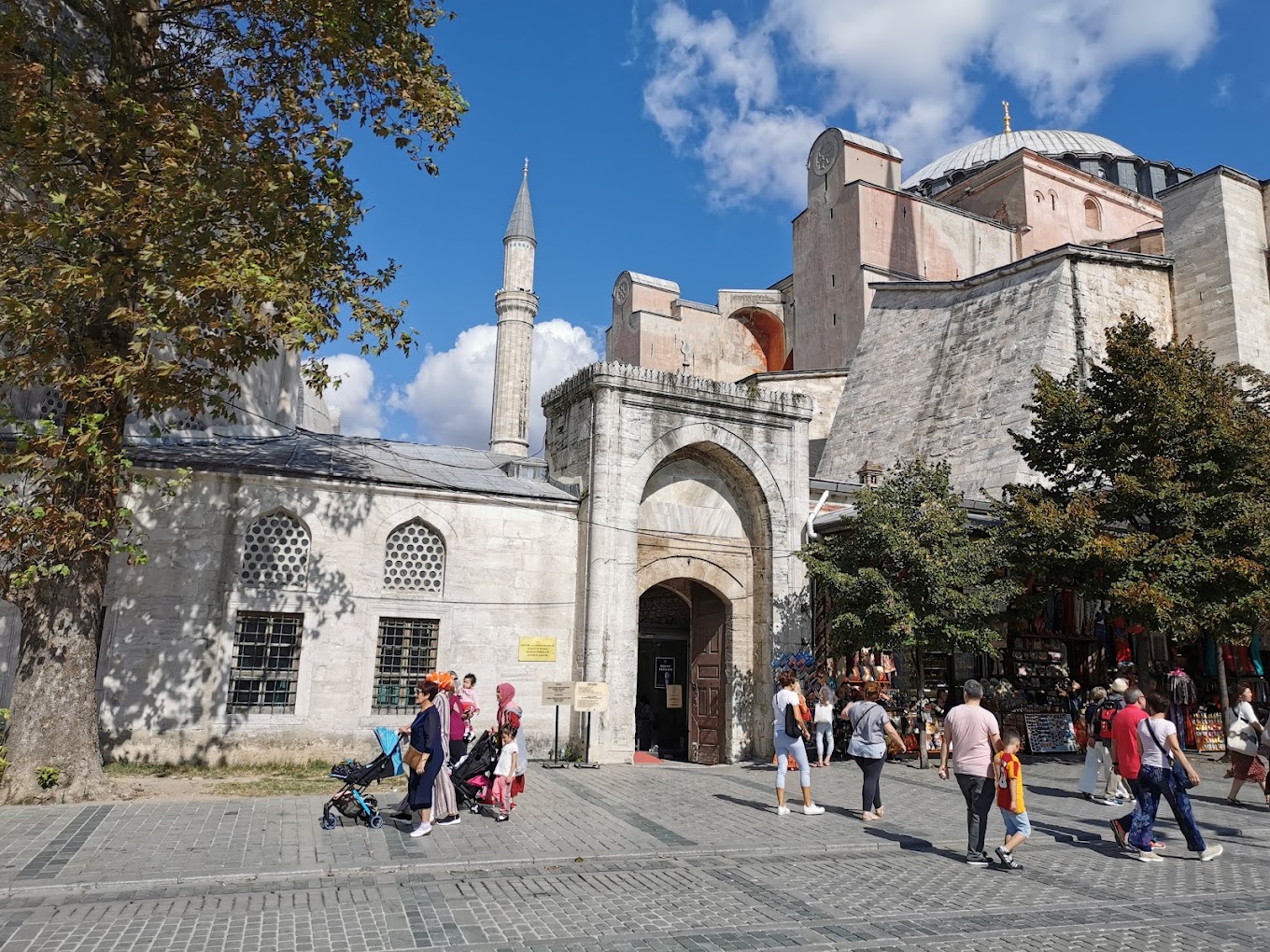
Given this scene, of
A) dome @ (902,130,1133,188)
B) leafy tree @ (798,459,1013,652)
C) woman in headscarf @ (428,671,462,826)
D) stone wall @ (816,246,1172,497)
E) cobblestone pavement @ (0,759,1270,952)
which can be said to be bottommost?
cobblestone pavement @ (0,759,1270,952)

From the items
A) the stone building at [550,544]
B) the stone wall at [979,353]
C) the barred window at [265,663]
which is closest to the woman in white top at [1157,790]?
the stone building at [550,544]

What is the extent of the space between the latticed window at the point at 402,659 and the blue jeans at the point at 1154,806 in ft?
31.5

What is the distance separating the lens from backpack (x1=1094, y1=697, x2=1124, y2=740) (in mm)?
11562

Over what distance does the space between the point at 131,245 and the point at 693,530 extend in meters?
10.1

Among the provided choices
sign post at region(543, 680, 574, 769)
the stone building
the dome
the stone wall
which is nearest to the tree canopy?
the stone building

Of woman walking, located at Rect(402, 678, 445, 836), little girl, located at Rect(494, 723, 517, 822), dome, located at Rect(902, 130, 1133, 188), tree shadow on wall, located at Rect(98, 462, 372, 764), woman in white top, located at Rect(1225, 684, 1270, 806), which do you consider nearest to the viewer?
woman walking, located at Rect(402, 678, 445, 836)

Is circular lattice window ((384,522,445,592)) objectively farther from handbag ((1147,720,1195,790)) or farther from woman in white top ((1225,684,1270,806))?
woman in white top ((1225,684,1270,806))

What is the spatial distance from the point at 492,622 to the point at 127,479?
5.99m

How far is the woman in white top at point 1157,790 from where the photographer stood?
313 inches

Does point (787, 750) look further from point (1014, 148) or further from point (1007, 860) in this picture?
point (1014, 148)

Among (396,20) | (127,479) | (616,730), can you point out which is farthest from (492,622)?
(396,20)

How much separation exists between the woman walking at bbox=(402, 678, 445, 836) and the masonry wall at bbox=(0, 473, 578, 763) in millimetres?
5215

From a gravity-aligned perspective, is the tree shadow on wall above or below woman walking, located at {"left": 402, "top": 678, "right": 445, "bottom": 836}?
above

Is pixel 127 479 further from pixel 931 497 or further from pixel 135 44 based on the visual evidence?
pixel 931 497
